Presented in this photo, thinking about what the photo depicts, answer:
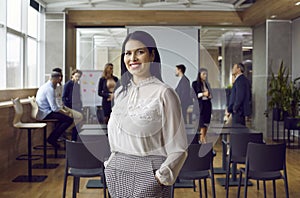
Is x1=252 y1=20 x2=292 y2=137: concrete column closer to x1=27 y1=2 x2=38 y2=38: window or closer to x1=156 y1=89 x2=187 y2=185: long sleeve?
x1=27 y1=2 x2=38 y2=38: window

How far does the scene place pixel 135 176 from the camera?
4.93ft

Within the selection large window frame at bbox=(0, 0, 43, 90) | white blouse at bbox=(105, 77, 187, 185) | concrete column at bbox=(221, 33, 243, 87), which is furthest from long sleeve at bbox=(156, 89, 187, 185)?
concrete column at bbox=(221, 33, 243, 87)

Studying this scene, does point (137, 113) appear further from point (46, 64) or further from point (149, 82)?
point (46, 64)

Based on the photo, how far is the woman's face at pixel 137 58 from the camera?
1.51 m

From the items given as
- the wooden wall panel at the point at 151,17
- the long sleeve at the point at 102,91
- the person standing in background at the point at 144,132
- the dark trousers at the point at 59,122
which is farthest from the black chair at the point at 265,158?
the wooden wall panel at the point at 151,17

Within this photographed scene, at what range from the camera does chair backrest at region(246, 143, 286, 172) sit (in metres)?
3.60

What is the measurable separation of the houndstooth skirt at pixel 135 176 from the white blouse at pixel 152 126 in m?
0.02

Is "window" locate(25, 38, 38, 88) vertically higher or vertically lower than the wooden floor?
higher

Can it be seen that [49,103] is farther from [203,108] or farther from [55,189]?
[203,108]

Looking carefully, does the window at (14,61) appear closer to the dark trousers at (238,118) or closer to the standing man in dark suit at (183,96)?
the dark trousers at (238,118)

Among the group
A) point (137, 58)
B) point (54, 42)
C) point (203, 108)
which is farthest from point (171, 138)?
point (54, 42)

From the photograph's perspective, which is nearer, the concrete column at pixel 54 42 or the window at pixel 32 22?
the window at pixel 32 22

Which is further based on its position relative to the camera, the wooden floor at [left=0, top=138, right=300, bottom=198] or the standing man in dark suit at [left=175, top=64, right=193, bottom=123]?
the wooden floor at [left=0, top=138, right=300, bottom=198]

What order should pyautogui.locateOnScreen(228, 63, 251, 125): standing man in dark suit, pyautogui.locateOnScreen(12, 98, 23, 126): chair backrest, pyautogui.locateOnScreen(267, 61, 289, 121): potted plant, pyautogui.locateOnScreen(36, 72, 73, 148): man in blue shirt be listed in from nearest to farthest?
pyautogui.locateOnScreen(12, 98, 23, 126): chair backrest, pyautogui.locateOnScreen(228, 63, 251, 125): standing man in dark suit, pyautogui.locateOnScreen(36, 72, 73, 148): man in blue shirt, pyautogui.locateOnScreen(267, 61, 289, 121): potted plant
